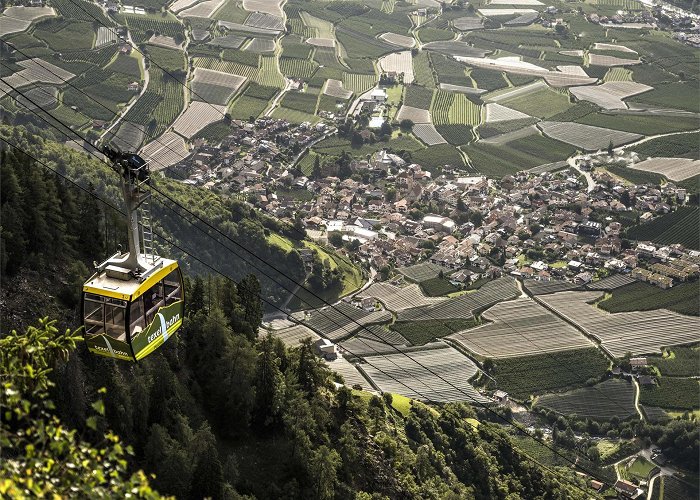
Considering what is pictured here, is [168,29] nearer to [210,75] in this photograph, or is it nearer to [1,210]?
[210,75]

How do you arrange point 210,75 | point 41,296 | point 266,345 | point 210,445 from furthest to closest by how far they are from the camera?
point 210,75
point 266,345
point 41,296
point 210,445

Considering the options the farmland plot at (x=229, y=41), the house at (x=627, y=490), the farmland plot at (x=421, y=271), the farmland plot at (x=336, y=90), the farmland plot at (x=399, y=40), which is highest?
the farmland plot at (x=229, y=41)

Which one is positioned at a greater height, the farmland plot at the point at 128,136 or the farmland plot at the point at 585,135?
the farmland plot at the point at 585,135

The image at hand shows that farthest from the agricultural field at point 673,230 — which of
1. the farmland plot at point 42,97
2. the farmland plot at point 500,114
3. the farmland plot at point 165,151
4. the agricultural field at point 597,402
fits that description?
the farmland plot at point 42,97

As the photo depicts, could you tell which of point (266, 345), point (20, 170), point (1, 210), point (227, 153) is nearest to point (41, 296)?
point (1, 210)

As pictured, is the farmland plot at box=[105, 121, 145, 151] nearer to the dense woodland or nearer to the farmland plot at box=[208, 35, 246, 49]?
the farmland plot at box=[208, 35, 246, 49]

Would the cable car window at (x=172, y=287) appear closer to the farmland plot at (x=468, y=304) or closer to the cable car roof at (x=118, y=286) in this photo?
the cable car roof at (x=118, y=286)

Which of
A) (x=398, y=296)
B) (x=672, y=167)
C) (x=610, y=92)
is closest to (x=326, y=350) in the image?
(x=398, y=296)

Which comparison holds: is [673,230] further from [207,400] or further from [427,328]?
[207,400]
